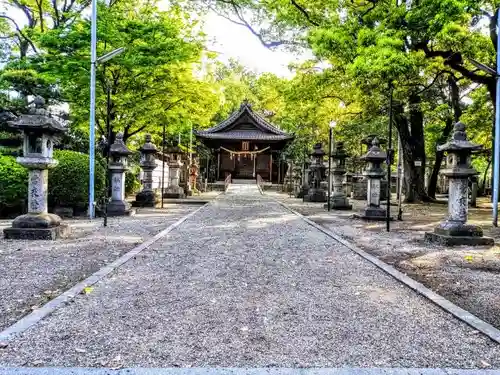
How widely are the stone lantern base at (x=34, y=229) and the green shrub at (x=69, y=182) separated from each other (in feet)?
12.5

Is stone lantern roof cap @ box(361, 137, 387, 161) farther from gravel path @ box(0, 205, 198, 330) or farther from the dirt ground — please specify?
gravel path @ box(0, 205, 198, 330)

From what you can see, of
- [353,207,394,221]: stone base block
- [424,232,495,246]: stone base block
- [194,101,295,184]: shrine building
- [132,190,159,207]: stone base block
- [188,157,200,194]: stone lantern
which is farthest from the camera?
[194,101,295,184]: shrine building

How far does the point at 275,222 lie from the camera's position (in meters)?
12.1

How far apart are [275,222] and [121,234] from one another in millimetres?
4689

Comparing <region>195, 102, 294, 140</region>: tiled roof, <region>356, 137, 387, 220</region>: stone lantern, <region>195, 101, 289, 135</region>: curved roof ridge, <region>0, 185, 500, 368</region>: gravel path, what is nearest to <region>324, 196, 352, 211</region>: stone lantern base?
<region>356, 137, 387, 220</region>: stone lantern

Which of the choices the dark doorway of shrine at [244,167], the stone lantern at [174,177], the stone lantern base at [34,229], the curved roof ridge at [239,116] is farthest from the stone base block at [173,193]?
the dark doorway of shrine at [244,167]

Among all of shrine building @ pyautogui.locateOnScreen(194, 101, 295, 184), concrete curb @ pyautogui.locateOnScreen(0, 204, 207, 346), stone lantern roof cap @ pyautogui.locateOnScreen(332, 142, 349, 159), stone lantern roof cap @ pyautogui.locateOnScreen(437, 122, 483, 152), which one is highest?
shrine building @ pyautogui.locateOnScreen(194, 101, 295, 184)

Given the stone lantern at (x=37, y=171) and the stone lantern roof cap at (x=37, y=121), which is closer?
the stone lantern at (x=37, y=171)

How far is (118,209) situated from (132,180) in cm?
956

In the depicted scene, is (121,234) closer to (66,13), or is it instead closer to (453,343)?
(453,343)

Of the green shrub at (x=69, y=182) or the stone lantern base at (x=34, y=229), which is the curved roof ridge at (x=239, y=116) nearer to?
the green shrub at (x=69, y=182)

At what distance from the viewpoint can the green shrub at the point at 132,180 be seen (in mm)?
21844

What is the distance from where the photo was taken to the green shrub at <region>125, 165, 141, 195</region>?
860 inches

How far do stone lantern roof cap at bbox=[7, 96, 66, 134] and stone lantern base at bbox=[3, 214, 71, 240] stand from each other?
1.82 metres
